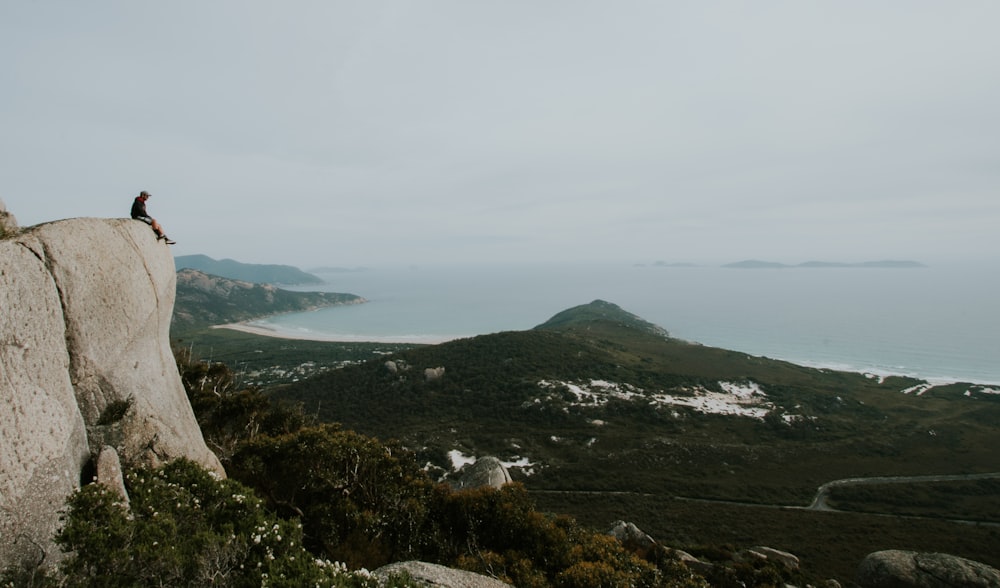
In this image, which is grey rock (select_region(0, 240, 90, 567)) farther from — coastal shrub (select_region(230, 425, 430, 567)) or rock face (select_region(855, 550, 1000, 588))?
rock face (select_region(855, 550, 1000, 588))

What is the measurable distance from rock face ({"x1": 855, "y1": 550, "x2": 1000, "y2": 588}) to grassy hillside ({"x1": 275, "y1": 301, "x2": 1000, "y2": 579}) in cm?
451

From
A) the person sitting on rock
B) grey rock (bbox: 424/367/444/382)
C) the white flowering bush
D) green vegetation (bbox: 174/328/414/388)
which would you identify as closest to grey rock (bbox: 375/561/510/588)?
the white flowering bush

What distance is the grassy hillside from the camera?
38.0 metres

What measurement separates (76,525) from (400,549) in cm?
1012

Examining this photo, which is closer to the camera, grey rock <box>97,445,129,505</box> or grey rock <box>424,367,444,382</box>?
grey rock <box>97,445,129,505</box>

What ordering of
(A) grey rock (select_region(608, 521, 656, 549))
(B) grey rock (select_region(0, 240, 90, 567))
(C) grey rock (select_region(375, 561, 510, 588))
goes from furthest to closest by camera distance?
(A) grey rock (select_region(608, 521, 656, 549)) < (C) grey rock (select_region(375, 561, 510, 588)) < (B) grey rock (select_region(0, 240, 90, 567))

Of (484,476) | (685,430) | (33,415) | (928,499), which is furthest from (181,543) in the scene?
(928,499)

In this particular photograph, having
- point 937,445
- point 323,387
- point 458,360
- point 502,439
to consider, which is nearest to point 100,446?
point 502,439

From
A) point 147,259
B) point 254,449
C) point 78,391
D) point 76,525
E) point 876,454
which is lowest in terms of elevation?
point 876,454

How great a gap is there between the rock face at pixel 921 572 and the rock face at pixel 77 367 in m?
35.9

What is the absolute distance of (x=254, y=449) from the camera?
18109mm

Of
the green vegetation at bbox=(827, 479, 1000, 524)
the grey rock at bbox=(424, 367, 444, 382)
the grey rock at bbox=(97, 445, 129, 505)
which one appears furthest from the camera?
the grey rock at bbox=(424, 367, 444, 382)

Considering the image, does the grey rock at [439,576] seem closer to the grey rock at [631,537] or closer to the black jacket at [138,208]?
the black jacket at [138,208]

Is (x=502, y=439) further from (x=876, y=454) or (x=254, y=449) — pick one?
(x=876, y=454)
